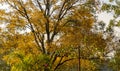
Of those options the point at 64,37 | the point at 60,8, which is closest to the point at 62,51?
the point at 64,37

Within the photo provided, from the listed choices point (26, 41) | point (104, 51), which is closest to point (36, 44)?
point (26, 41)

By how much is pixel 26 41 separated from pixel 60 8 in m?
3.69

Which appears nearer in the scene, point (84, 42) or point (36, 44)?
point (84, 42)

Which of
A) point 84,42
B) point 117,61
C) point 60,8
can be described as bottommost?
point 117,61

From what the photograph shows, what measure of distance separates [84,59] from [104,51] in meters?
1.75

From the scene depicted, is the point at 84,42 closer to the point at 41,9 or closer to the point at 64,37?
the point at 64,37

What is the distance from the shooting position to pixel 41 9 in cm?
2950

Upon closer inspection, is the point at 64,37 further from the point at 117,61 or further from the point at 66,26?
the point at 117,61

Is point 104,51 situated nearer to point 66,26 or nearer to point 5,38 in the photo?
point 66,26

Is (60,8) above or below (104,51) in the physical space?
above

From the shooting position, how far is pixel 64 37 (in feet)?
94.9

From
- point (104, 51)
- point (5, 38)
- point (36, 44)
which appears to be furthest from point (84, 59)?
point (5, 38)

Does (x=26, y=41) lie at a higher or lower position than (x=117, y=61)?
higher

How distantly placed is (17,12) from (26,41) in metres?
2.34
